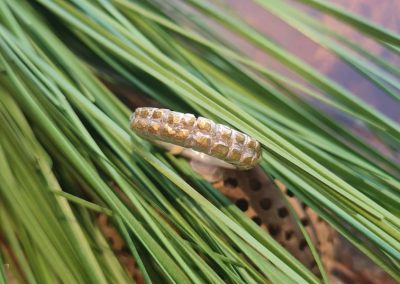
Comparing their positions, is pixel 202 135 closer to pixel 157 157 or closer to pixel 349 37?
pixel 157 157

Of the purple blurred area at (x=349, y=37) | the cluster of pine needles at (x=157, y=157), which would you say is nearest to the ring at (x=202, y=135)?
the cluster of pine needles at (x=157, y=157)

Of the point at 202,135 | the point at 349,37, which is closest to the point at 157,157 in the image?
the point at 202,135

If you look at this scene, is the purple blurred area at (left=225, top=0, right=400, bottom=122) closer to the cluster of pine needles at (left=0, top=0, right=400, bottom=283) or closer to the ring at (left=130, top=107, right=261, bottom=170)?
the cluster of pine needles at (left=0, top=0, right=400, bottom=283)

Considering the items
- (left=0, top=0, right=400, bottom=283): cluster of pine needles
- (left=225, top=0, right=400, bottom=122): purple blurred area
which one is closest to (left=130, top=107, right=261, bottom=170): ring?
(left=0, top=0, right=400, bottom=283): cluster of pine needles

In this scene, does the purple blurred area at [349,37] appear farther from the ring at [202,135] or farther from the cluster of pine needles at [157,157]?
the ring at [202,135]

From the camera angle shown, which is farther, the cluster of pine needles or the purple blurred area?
the purple blurred area
